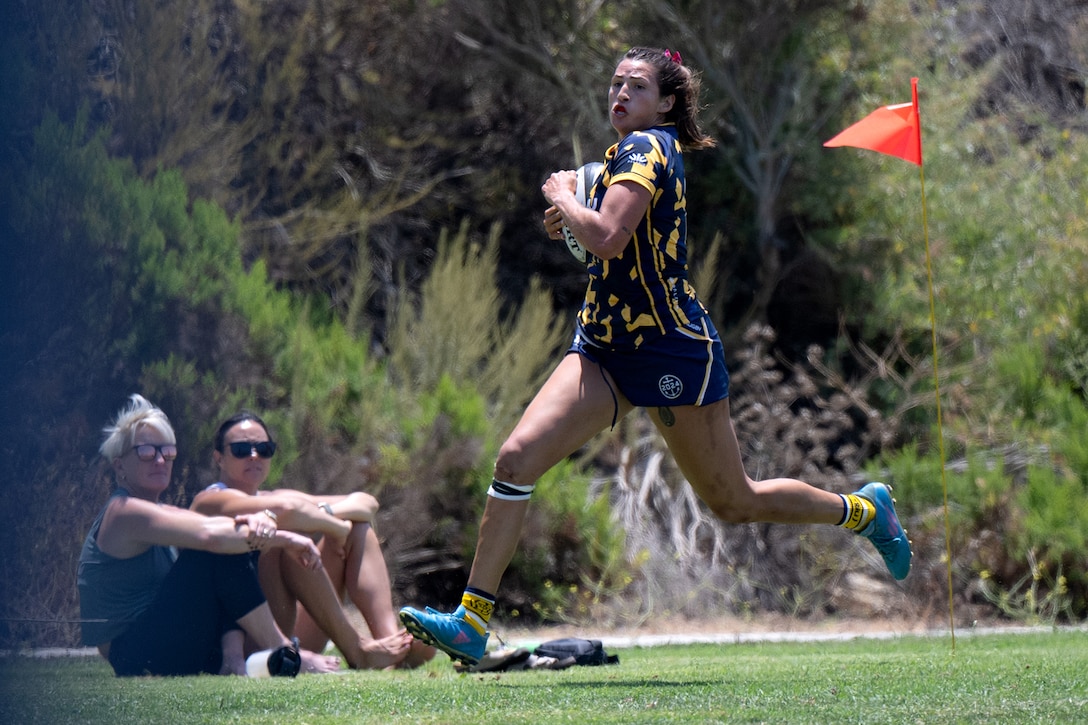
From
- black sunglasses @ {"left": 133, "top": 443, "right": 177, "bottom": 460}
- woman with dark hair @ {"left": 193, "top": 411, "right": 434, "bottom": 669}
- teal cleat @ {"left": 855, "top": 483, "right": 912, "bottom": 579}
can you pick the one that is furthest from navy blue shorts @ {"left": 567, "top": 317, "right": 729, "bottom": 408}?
woman with dark hair @ {"left": 193, "top": 411, "right": 434, "bottom": 669}

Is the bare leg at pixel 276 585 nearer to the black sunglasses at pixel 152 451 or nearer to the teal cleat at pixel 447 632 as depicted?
the black sunglasses at pixel 152 451

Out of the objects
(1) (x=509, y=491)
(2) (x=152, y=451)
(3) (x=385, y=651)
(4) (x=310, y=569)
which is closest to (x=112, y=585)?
(2) (x=152, y=451)

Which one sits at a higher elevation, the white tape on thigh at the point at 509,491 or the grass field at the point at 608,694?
the white tape on thigh at the point at 509,491

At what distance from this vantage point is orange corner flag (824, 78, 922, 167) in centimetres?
720

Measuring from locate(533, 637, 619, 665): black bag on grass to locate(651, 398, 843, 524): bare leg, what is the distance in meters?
1.40

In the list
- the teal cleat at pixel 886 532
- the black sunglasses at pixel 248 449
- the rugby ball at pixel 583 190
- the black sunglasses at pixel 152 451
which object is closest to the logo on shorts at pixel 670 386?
the rugby ball at pixel 583 190

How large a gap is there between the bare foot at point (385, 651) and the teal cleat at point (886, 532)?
2183 mm

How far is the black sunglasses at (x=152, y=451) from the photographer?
18.2 ft

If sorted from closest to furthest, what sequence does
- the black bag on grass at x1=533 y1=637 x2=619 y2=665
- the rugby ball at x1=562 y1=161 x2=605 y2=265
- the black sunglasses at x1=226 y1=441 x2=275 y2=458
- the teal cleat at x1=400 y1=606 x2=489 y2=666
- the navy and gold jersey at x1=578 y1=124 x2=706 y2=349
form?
the teal cleat at x1=400 y1=606 x2=489 y2=666, the navy and gold jersey at x1=578 y1=124 x2=706 y2=349, the rugby ball at x1=562 y1=161 x2=605 y2=265, the black bag on grass at x1=533 y1=637 x2=619 y2=665, the black sunglasses at x1=226 y1=441 x2=275 y2=458

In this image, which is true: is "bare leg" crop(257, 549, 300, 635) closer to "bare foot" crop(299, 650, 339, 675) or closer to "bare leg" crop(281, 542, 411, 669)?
"bare leg" crop(281, 542, 411, 669)

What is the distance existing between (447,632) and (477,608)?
0.52 feet

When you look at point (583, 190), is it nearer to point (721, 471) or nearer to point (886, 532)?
point (721, 471)

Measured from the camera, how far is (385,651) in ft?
20.8

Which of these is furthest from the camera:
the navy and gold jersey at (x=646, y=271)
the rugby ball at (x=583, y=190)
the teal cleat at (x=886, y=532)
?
the teal cleat at (x=886, y=532)
